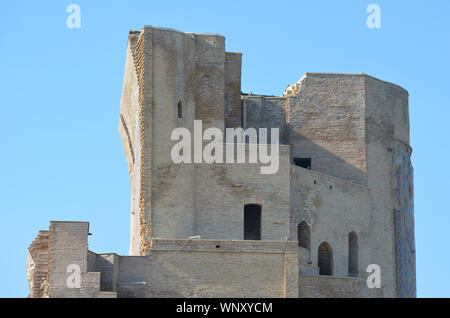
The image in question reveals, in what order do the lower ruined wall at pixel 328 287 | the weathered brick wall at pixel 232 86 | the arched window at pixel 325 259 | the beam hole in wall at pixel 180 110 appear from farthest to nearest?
1. the weathered brick wall at pixel 232 86
2. the arched window at pixel 325 259
3. the beam hole in wall at pixel 180 110
4. the lower ruined wall at pixel 328 287

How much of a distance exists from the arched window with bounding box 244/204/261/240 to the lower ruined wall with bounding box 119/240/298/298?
3108 millimetres

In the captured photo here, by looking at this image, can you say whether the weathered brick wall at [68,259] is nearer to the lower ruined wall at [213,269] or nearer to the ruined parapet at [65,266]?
the ruined parapet at [65,266]

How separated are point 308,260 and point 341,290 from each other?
2054 millimetres

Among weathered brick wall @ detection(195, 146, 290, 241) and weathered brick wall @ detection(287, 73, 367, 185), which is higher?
weathered brick wall @ detection(287, 73, 367, 185)

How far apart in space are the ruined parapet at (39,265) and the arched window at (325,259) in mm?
9050

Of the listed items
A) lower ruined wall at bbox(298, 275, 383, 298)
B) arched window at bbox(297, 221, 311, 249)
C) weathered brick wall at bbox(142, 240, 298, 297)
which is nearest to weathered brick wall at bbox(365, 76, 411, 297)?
arched window at bbox(297, 221, 311, 249)

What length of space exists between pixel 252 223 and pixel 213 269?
4195 mm

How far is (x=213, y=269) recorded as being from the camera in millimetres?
35594

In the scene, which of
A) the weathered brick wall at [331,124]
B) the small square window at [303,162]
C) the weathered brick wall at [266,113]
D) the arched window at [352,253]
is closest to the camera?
the arched window at [352,253]

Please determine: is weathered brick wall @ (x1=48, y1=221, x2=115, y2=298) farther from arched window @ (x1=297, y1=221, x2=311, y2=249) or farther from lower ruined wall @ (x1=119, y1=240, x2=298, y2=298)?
arched window @ (x1=297, y1=221, x2=311, y2=249)

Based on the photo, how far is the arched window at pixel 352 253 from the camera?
4047 cm

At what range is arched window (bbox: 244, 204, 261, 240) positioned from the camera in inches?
1542

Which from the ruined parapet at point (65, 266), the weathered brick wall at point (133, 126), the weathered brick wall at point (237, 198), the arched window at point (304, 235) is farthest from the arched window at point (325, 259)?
the ruined parapet at point (65, 266)
